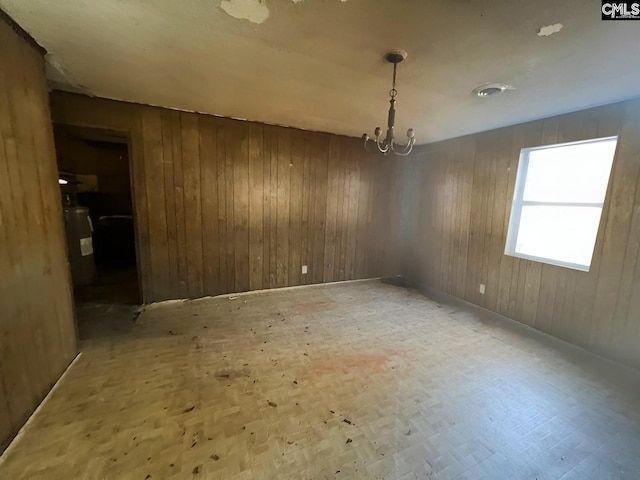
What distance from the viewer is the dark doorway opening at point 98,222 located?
3260mm

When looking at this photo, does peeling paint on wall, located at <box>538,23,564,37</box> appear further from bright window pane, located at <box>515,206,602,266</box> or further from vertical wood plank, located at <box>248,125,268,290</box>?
vertical wood plank, located at <box>248,125,268,290</box>

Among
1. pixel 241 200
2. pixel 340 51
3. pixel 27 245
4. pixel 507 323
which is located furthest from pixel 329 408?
pixel 241 200

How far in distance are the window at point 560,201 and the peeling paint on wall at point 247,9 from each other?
3.08 metres

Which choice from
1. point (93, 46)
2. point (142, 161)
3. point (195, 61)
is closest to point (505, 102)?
point (195, 61)

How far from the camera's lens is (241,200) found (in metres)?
3.54

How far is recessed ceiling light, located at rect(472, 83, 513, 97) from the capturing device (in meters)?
2.14

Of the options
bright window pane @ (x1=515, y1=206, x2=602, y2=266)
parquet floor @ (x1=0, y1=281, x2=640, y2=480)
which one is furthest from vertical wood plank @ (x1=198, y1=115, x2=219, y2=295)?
bright window pane @ (x1=515, y1=206, x2=602, y2=266)

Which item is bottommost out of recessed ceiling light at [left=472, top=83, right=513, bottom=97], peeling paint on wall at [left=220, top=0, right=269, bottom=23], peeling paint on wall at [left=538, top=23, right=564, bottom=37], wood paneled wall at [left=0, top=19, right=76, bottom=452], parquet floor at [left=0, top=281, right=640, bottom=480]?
parquet floor at [left=0, top=281, right=640, bottom=480]

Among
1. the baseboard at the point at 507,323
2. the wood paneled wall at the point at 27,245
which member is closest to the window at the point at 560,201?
the baseboard at the point at 507,323

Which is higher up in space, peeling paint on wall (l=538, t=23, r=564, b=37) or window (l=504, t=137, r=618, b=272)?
peeling paint on wall (l=538, t=23, r=564, b=37)

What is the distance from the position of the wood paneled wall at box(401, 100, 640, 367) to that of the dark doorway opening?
410 centimetres

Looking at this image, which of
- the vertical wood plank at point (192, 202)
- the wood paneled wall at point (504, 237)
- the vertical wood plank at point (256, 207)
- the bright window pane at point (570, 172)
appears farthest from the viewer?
the vertical wood plank at point (256, 207)

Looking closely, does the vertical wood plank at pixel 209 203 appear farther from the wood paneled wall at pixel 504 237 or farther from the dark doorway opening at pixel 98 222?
the wood paneled wall at pixel 504 237

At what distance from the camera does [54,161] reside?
2.00 meters
